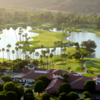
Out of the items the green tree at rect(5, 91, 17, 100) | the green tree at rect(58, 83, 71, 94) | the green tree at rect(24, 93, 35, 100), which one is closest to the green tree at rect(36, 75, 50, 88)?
the green tree at rect(58, 83, 71, 94)

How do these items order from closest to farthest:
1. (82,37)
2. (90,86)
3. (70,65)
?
(90,86)
(70,65)
(82,37)

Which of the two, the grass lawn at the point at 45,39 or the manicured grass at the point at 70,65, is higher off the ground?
the grass lawn at the point at 45,39

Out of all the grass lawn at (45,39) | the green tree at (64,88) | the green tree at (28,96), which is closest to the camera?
the green tree at (28,96)

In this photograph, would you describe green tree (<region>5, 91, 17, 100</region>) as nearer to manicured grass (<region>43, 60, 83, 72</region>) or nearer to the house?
the house

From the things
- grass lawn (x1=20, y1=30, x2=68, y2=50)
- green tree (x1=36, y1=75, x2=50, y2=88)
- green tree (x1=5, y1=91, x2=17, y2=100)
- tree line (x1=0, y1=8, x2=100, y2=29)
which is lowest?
green tree (x1=5, y1=91, x2=17, y2=100)

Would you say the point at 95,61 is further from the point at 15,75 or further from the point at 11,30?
the point at 11,30

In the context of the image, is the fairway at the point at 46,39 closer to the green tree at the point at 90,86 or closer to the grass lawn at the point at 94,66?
the grass lawn at the point at 94,66

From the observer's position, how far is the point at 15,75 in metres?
60.3

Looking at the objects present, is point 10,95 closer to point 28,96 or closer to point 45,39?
point 28,96

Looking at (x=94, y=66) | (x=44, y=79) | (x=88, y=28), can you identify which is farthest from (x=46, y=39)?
(x=44, y=79)

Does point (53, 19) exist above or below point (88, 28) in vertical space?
above

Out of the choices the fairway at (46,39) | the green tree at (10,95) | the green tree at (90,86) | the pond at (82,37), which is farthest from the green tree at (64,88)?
the pond at (82,37)

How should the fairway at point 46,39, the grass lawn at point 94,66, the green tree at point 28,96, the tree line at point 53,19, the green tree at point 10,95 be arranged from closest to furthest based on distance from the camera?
the green tree at point 10,95, the green tree at point 28,96, the grass lawn at point 94,66, the fairway at point 46,39, the tree line at point 53,19

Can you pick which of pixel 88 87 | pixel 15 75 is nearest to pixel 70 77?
pixel 88 87
